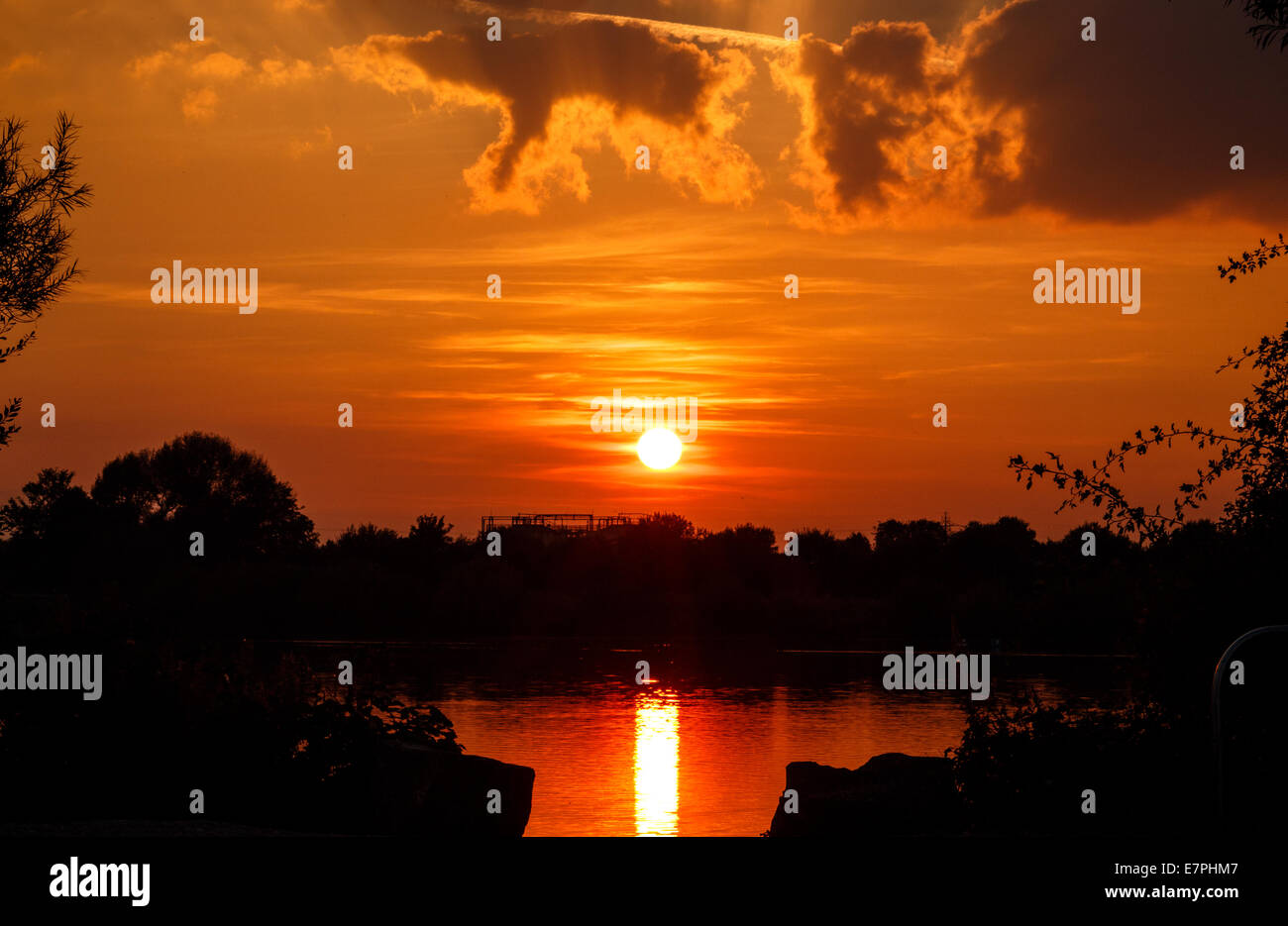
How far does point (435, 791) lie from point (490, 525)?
8600 cm

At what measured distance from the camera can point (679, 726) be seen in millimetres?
32438

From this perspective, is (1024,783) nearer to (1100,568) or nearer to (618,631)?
(1100,568)

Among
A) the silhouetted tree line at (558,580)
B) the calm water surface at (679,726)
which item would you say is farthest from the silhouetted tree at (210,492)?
the calm water surface at (679,726)

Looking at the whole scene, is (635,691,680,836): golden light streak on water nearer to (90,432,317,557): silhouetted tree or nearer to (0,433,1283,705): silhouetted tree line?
(0,433,1283,705): silhouetted tree line

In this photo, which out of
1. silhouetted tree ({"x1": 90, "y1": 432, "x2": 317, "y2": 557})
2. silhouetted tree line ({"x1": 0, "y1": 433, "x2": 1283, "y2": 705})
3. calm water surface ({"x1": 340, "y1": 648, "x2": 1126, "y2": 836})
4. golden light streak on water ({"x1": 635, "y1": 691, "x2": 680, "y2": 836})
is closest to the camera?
golden light streak on water ({"x1": 635, "y1": 691, "x2": 680, "y2": 836})

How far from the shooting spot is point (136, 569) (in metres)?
78.4

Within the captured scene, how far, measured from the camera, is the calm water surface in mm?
20297

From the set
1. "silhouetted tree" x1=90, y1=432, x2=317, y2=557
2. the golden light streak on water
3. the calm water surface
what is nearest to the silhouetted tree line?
"silhouetted tree" x1=90, y1=432, x2=317, y2=557

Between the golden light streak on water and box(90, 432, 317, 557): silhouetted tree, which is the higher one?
box(90, 432, 317, 557): silhouetted tree

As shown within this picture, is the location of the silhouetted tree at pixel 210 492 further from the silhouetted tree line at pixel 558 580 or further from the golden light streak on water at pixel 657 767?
the golden light streak on water at pixel 657 767

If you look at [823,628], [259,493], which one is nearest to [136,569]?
[259,493]

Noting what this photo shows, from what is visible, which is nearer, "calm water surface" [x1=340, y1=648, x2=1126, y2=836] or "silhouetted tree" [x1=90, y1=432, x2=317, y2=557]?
"calm water surface" [x1=340, y1=648, x2=1126, y2=836]

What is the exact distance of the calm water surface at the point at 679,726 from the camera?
2030 cm

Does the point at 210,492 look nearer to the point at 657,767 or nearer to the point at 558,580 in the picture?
the point at 558,580
